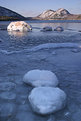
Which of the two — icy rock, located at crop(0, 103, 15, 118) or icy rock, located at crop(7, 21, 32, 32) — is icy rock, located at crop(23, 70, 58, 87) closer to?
icy rock, located at crop(0, 103, 15, 118)

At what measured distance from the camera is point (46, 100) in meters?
2.01

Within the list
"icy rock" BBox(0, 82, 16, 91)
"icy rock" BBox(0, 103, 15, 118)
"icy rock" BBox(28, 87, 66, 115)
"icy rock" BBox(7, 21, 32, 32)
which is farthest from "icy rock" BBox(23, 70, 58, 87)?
"icy rock" BBox(7, 21, 32, 32)

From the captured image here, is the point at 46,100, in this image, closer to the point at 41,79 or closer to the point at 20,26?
the point at 41,79

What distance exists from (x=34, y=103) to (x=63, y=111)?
470 millimetres

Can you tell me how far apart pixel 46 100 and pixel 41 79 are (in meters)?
0.80

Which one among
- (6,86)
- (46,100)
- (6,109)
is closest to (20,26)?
(6,86)

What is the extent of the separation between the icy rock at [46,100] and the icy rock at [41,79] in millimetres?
455

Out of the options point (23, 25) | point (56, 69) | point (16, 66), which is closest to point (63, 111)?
point (56, 69)

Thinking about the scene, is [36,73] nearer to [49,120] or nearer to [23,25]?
[49,120]

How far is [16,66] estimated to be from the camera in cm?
402

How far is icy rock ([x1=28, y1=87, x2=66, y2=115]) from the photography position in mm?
1935

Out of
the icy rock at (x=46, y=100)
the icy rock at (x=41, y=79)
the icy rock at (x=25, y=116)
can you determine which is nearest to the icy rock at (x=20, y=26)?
the icy rock at (x=41, y=79)

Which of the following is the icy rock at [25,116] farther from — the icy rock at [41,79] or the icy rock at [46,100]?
the icy rock at [41,79]

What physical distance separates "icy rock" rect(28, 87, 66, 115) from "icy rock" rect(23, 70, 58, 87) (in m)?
0.45
